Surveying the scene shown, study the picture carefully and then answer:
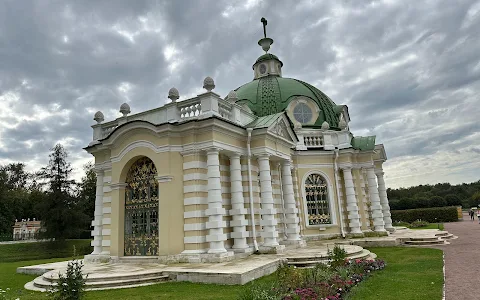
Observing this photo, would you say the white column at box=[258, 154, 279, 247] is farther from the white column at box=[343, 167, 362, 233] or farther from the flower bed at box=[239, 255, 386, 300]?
the white column at box=[343, 167, 362, 233]

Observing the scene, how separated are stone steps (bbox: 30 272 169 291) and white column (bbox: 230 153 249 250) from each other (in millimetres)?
3710

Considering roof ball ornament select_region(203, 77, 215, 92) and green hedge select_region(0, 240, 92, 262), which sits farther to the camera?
green hedge select_region(0, 240, 92, 262)

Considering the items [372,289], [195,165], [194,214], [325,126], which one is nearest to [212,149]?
[195,165]

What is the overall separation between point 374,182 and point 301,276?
15.2 m

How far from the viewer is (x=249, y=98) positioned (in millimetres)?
23469

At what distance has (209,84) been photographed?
13.7 meters

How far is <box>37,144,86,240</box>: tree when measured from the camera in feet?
116

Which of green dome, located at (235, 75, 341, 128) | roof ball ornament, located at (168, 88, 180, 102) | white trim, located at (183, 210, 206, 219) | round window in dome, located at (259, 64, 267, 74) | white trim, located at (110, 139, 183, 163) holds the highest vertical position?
round window in dome, located at (259, 64, 267, 74)

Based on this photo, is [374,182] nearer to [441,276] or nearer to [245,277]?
[441,276]

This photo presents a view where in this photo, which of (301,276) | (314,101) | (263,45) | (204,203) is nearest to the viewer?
(301,276)

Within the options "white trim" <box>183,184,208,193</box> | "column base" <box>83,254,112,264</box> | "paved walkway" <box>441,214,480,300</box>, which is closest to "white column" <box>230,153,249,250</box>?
"white trim" <box>183,184,208,193</box>

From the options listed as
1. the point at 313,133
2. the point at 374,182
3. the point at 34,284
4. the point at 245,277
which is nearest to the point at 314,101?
the point at 313,133

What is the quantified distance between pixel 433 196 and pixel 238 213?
2241 inches

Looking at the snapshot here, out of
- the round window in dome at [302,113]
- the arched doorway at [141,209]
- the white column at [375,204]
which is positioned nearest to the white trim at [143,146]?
the arched doorway at [141,209]
